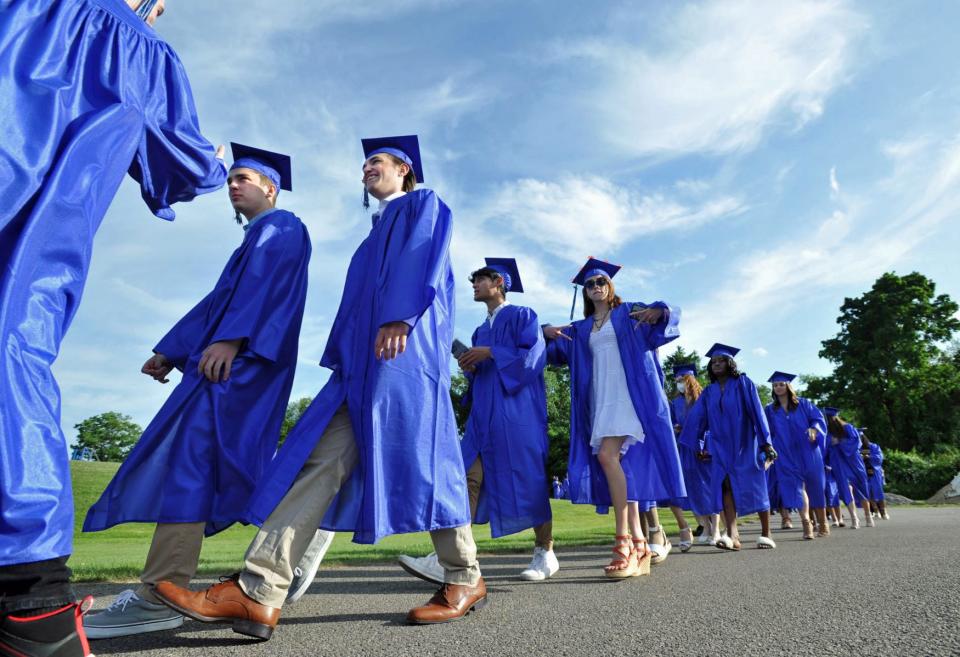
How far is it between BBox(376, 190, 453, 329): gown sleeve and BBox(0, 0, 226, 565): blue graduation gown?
1.14 metres

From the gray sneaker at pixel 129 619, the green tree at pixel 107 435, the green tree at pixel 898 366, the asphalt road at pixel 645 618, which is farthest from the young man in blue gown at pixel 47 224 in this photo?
the green tree at pixel 107 435

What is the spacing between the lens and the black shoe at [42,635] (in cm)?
172

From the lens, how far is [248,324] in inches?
129

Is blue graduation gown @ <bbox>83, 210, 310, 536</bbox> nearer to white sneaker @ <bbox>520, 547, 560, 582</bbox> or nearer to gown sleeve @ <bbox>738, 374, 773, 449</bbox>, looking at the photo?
white sneaker @ <bbox>520, 547, 560, 582</bbox>

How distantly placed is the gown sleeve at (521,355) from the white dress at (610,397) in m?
0.49

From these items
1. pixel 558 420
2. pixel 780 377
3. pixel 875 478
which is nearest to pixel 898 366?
pixel 558 420

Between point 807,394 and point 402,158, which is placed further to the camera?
point 807,394

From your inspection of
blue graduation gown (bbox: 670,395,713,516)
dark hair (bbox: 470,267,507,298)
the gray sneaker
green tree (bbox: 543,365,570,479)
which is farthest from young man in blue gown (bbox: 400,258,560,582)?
green tree (bbox: 543,365,570,479)

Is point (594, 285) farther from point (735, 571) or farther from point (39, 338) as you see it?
point (39, 338)

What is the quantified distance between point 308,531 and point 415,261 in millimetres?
1263

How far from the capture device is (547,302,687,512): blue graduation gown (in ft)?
17.3

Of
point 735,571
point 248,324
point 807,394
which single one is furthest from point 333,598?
point 807,394

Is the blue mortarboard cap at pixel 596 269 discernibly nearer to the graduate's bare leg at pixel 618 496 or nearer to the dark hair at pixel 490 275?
the dark hair at pixel 490 275

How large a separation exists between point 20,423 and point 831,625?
9.47 feet
